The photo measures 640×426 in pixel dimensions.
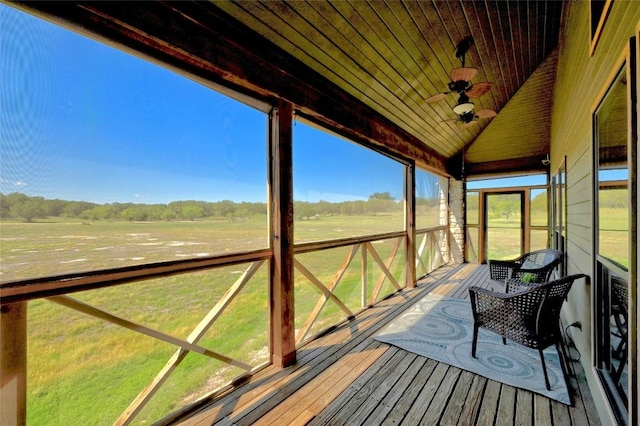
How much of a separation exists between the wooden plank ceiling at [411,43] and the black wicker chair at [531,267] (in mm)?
2576

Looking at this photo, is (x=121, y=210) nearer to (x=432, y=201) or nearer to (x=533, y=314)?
(x=533, y=314)

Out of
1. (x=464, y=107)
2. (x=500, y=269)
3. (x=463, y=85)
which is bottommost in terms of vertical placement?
(x=500, y=269)

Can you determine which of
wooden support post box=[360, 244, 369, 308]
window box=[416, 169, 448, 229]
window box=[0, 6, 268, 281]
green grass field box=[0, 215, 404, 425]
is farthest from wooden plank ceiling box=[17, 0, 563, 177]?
window box=[416, 169, 448, 229]

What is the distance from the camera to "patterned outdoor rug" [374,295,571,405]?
203 centimetres

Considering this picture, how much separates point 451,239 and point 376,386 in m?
5.96

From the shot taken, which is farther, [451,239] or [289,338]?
[451,239]

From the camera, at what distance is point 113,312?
159 centimetres

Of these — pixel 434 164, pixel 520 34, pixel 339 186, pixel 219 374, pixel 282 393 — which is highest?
pixel 520 34

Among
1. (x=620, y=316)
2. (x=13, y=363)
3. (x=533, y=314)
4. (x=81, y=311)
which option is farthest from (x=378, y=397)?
(x=13, y=363)

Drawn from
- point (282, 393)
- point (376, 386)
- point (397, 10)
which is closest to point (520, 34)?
point (397, 10)

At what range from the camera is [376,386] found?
6.50 ft

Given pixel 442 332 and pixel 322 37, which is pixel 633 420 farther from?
pixel 322 37

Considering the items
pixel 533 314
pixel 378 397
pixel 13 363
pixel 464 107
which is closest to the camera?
pixel 13 363

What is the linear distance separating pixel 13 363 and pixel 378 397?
2.07 meters
